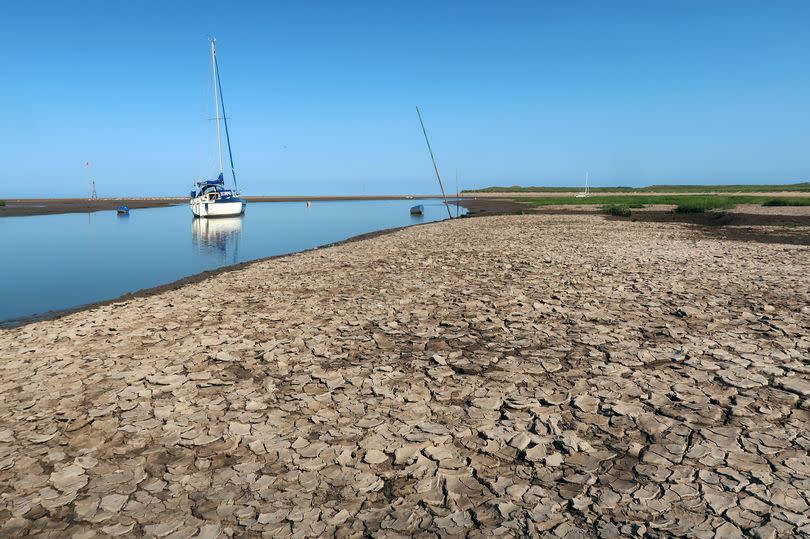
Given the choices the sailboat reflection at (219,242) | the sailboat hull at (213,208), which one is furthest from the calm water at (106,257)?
the sailboat hull at (213,208)

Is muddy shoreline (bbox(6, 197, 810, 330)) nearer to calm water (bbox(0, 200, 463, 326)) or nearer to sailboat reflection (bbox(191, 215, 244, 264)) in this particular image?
calm water (bbox(0, 200, 463, 326))

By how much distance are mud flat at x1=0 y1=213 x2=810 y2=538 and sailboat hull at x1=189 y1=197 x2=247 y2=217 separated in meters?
61.0

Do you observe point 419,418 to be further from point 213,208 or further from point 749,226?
point 213,208

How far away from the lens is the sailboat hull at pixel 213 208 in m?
69.0

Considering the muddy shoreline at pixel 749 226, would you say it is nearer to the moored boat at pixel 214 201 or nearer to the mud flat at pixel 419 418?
the mud flat at pixel 419 418

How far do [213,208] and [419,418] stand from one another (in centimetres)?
6974

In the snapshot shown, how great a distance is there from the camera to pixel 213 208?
69750 mm

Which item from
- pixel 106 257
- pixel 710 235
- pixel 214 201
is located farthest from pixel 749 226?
pixel 214 201

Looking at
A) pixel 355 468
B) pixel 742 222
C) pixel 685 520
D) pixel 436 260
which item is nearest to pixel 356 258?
Result: pixel 436 260

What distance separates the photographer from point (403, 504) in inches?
181

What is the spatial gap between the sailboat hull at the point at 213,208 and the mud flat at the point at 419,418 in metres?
61.0

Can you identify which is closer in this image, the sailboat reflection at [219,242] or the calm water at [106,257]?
the calm water at [106,257]

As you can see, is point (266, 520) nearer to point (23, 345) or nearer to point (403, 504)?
point (403, 504)

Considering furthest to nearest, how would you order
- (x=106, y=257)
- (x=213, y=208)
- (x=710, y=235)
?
(x=213, y=208) < (x=106, y=257) < (x=710, y=235)
